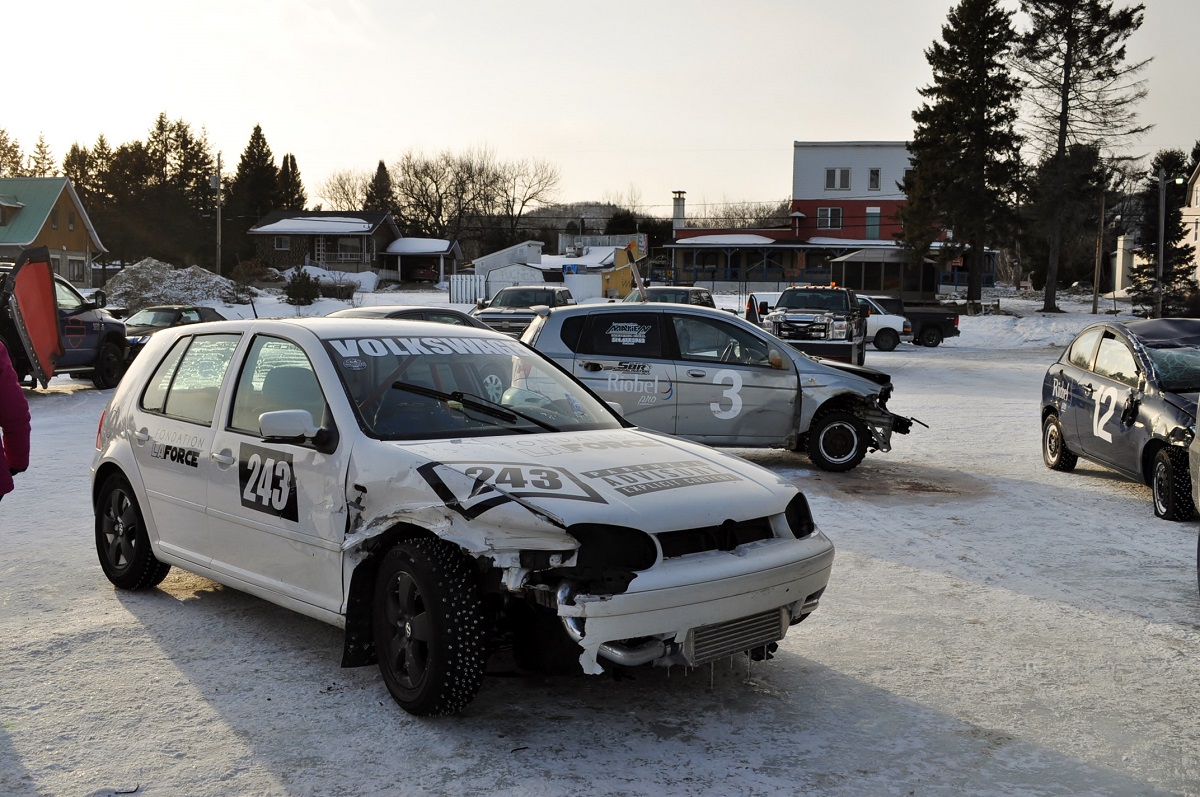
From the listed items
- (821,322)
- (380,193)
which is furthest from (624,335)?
(380,193)

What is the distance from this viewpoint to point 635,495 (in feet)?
14.6

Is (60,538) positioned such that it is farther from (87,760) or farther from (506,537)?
(506,537)

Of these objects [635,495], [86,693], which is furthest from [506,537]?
[86,693]

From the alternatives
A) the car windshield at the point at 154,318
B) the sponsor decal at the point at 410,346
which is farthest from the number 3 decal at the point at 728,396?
the car windshield at the point at 154,318

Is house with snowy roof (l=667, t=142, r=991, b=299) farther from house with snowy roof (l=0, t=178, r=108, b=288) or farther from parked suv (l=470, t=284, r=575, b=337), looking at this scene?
parked suv (l=470, t=284, r=575, b=337)

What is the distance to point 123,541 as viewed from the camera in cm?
647

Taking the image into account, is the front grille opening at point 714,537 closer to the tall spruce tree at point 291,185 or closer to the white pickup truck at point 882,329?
the white pickup truck at point 882,329

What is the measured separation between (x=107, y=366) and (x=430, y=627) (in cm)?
1790

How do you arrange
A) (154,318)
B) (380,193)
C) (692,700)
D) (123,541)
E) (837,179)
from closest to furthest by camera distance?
(692,700), (123,541), (154,318), (837,179), (380,193)

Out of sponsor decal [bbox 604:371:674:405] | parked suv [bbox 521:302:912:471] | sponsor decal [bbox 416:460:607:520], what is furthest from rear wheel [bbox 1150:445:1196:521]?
sponsor decal [bbox 416:460:607:520]

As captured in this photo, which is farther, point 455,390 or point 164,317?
point 164,317

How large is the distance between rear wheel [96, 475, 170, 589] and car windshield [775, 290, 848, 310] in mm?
20411

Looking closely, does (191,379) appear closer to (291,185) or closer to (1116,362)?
(1116,362)

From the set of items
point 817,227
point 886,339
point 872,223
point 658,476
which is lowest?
point 886,339
